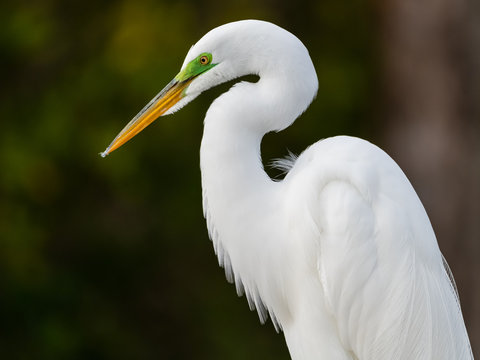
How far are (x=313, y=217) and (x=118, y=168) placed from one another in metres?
2.89

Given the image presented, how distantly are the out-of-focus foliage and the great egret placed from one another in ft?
8.61

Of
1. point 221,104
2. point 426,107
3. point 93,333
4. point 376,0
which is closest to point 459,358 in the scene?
point 221,104

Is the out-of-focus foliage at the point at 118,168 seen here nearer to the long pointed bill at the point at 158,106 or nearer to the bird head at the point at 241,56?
the long pointed bill at the point at 158,106

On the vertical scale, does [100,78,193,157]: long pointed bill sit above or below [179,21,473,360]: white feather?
above

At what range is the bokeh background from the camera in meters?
4.84

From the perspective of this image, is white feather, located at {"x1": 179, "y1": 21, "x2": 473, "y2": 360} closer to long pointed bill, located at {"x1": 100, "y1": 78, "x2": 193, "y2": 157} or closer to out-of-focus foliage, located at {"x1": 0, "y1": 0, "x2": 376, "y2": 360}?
long pointed bill, located at {"x1": 100, "y1": 78, "x2": 193, "y2": 157}

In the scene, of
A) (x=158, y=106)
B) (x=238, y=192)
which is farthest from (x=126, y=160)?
(x=238, y=192)

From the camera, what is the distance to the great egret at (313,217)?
205cm

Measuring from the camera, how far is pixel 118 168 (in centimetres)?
482

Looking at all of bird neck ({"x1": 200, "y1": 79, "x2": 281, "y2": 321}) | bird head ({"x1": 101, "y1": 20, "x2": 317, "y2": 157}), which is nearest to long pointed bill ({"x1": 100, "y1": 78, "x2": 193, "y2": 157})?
bird head ({"x1": 101, "y1": 20, "x2": 317, "y2": 157})

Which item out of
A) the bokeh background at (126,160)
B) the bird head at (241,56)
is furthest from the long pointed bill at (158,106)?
the bokeh background at (126,160)

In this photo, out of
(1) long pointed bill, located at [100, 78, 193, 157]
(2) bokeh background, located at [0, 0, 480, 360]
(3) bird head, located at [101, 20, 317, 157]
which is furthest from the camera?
(2) bokeh background, located at [0, 0, 480, 360]

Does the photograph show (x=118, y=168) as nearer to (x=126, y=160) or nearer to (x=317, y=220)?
(x=126, y=160)

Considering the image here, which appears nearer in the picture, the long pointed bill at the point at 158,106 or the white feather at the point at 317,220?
the white feather at the point at 317,220
